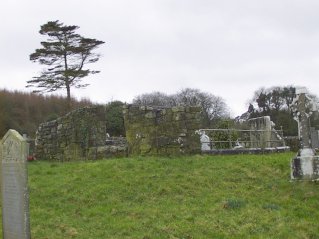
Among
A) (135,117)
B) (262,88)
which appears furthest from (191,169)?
(262,88)

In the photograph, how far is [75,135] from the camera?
17859 mm

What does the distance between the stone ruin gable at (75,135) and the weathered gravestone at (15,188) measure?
9.65m

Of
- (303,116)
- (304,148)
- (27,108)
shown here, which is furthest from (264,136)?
(27,108)

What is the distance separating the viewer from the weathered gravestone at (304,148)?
10383 millimetres

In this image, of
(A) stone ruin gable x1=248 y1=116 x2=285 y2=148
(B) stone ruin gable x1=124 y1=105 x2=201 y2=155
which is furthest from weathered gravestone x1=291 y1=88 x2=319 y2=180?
(A) stone ruin gable x1=248 y1=116 x2=285 y2=148

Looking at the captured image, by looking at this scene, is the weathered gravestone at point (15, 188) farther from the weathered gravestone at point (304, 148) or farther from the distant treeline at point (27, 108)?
the distant treeline at point (27, 108)

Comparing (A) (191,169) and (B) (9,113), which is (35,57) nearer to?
(B) (9,113)

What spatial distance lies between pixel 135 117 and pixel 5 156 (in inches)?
323

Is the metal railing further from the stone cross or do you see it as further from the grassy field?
the stone cross

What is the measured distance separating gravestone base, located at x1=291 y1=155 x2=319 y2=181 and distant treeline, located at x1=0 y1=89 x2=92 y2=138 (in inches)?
1595

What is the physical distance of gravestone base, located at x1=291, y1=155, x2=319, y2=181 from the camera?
1034cm

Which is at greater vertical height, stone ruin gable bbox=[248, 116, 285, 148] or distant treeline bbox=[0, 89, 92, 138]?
distant treeline bbox=[0, 89, 92, 138]

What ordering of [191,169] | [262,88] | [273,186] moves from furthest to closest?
[262,88] < [191,169] < [273,186]

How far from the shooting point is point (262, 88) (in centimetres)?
6366
